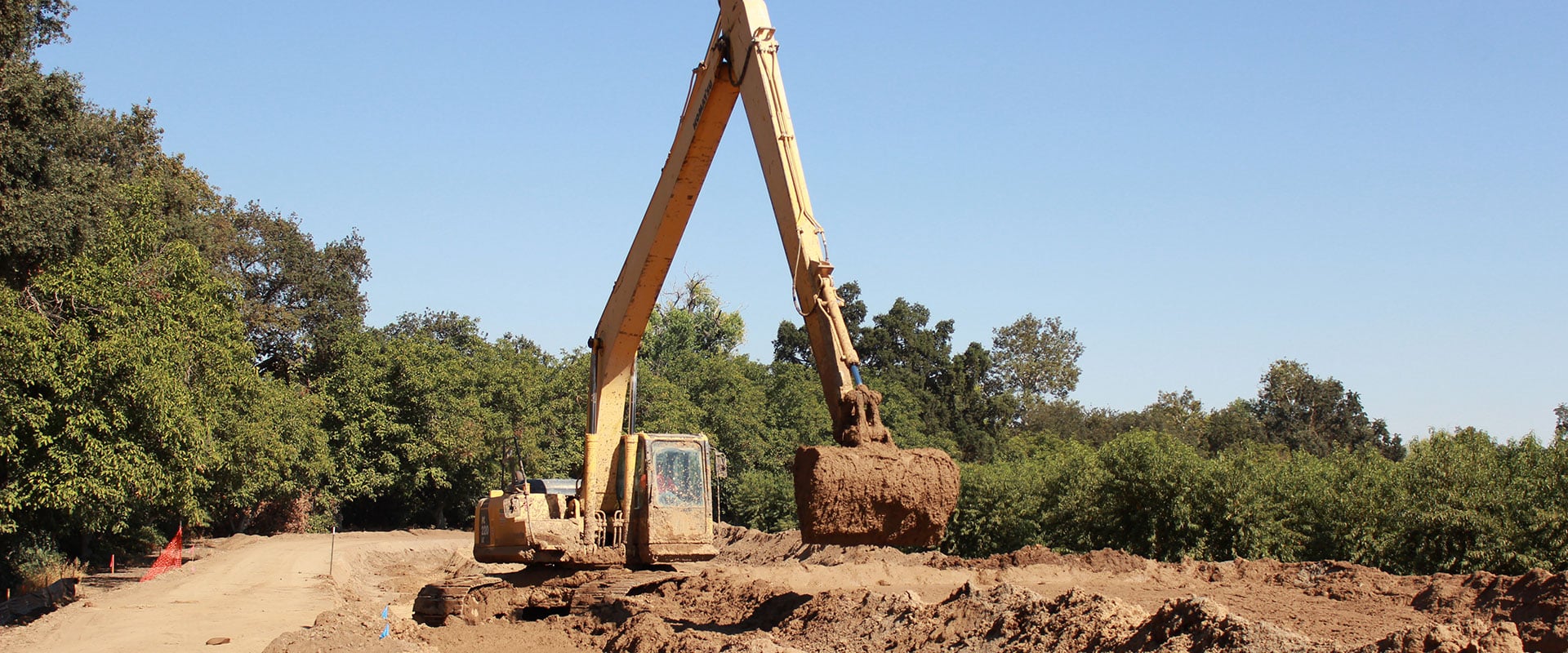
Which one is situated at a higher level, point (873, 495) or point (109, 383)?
point (109, 383)

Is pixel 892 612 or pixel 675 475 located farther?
pixel 675 475

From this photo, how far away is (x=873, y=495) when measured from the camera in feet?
29.4

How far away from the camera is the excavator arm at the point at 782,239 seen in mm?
9250

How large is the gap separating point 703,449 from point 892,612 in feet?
11.2

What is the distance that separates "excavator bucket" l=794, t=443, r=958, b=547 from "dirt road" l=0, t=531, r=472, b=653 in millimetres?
9052

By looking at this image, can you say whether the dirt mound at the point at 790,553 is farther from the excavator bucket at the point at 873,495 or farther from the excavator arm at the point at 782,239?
the excavator bucket at the point at 873,495

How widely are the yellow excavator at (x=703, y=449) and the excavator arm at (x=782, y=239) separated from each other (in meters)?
0.02

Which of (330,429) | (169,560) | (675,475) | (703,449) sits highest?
(330,429)

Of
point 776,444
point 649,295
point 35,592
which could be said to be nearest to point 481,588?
point 649,295

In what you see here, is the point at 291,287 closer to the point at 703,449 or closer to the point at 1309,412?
the point at 703,449

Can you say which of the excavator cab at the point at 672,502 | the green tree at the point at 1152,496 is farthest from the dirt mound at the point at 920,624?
the green tree at the point at 1152,496

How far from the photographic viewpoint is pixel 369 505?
148 feet

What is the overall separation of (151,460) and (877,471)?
14.1m

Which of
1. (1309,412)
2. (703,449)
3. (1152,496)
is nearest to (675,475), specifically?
(703,449)
